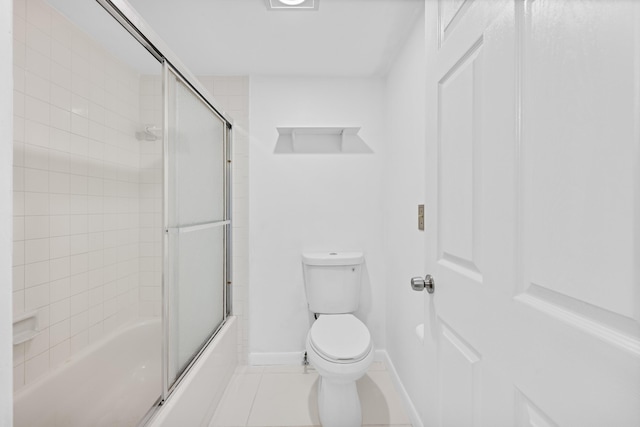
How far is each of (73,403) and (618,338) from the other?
205 cm

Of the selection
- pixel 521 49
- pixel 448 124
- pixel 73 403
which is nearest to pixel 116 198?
pixel 73 403

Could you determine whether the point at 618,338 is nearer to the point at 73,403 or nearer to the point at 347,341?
the point at 347,341

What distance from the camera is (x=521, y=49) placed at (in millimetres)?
561

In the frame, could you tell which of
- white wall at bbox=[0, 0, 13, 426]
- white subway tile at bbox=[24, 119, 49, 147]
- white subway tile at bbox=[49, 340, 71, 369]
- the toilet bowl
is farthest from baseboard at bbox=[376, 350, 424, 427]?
white subway tile at bbox=[24, 119, 49, 147]

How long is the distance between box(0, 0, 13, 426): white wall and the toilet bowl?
1.23m

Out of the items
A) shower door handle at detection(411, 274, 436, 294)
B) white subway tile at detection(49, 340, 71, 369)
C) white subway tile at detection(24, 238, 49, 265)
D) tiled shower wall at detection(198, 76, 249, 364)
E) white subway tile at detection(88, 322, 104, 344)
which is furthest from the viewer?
tiled shower wall at detection(198, 76, 249, 364)

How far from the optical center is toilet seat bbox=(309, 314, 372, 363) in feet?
5.20

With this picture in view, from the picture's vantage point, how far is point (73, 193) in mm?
1721

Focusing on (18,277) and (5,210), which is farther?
(18,277)

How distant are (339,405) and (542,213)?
4.87 feet

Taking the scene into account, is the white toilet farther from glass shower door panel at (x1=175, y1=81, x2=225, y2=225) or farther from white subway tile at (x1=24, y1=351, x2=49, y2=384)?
white subway tile at (x1=24, y1=351, x2=49, y2=384)

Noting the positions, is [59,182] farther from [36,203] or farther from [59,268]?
[59,268]

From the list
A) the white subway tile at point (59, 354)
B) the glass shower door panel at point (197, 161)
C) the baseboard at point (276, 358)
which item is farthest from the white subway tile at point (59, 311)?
the baseboard at point (276, 358)

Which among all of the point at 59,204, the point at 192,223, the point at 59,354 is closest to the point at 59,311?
the point at 59,354
